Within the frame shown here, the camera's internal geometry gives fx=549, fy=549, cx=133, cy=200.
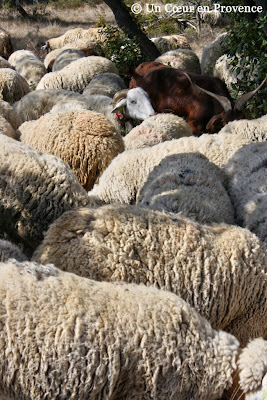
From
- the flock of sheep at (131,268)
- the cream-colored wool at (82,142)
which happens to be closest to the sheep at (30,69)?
the cream-colored wool at (82,142)

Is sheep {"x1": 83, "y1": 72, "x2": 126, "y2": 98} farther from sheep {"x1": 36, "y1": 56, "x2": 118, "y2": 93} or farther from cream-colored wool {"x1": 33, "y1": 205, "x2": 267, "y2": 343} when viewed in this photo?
cream-colored wool {"x1": 33, "y1": 205, "x2": 267, "y2": 343}

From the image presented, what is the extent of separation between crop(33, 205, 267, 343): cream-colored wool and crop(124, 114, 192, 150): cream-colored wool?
9.37 feet

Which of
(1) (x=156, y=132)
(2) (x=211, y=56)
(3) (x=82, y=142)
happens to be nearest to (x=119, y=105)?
(1) (x=156, y=132)

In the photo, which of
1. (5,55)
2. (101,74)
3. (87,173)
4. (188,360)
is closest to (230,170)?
(87,173)

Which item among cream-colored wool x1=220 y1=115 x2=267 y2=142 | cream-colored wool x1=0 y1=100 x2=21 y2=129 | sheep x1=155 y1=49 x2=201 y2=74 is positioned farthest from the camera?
sheep x1=155 y1=49 x2=201 y2=74

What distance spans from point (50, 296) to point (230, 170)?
2989 mm

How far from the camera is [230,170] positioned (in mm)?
5148

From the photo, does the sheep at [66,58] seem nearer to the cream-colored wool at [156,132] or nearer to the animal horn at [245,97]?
the animal horn at [245,97]

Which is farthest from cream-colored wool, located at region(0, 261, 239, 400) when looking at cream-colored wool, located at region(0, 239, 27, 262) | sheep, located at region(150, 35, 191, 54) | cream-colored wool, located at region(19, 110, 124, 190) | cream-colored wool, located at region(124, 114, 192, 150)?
sheep, located at region(150, 35, 191, 54)

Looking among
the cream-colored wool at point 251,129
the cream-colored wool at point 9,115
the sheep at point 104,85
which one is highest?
the cream-colored wool at point 9,115

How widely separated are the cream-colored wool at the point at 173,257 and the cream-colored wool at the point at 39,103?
14.9 ft

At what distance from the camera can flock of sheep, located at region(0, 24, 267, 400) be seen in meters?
2.48

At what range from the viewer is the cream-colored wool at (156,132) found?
636cm

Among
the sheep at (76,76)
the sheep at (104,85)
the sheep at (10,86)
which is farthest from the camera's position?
the sheep at (76,76)
